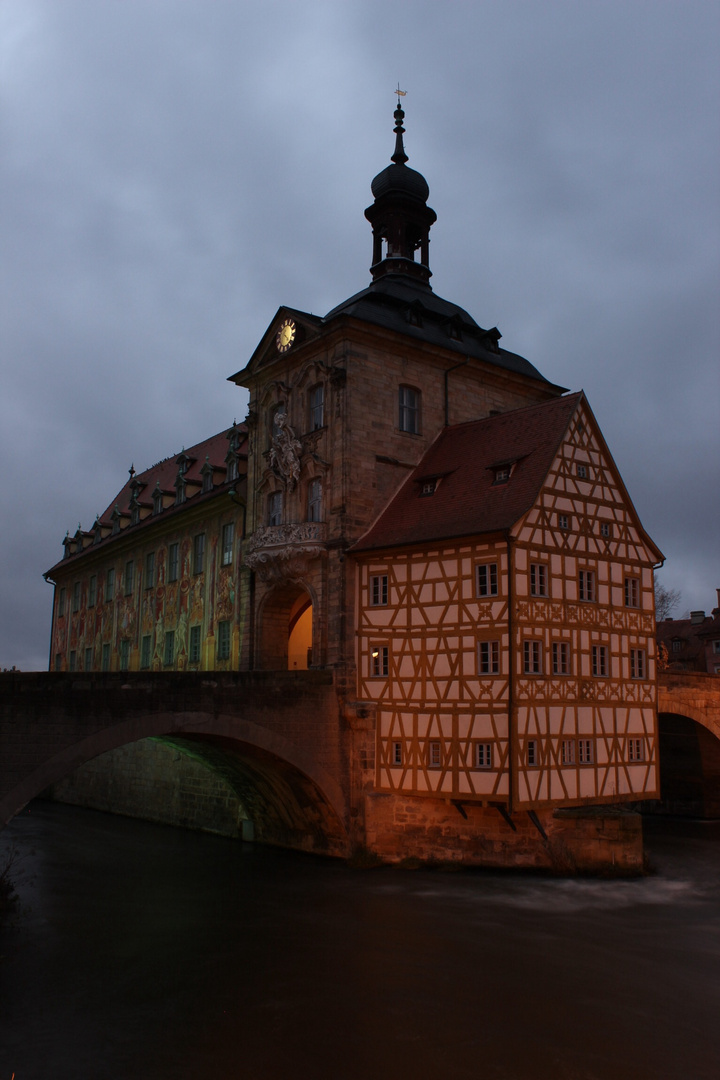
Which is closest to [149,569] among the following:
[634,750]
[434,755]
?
[434,755]

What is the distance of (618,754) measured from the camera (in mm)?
24453

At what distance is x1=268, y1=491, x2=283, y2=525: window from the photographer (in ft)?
94.4

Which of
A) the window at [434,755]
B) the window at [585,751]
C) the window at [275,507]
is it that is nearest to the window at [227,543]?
the window at [275,507]

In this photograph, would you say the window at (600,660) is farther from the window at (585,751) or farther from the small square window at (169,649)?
the small square window at (169,649)

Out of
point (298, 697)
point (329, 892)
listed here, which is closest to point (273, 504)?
point (298, 697)

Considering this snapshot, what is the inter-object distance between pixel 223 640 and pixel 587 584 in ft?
41.4

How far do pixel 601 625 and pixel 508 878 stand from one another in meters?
6.61

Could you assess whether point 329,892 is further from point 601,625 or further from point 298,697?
point 601,625

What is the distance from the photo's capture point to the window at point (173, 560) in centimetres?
3594

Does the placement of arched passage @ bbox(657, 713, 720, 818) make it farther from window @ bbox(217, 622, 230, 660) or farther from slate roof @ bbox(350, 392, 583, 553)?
window @ bbox(217, 622, 230, 660)

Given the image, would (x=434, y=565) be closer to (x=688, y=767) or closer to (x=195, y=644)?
(x=195, y=644)

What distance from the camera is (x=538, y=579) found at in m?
23.1

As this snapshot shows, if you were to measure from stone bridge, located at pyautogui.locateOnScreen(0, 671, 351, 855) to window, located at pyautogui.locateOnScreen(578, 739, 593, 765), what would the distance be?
18.8 ft

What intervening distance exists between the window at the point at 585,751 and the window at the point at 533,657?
7.30 ft
